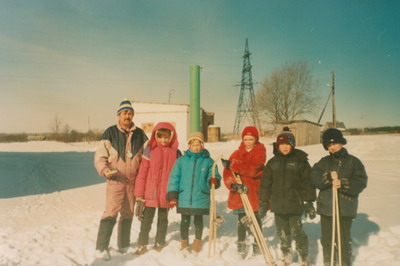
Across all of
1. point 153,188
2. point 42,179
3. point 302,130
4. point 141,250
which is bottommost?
point 42,179

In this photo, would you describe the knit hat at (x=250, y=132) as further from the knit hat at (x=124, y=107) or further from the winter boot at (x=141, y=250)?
the winter boot at (x=141, y=250)

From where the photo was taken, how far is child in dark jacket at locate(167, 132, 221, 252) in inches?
156

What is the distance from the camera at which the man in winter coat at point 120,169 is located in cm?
389

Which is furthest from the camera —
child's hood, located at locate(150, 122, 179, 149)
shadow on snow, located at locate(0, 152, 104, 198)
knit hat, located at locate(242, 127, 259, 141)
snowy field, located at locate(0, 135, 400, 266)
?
shadow on snow, located at locate(0, 152, 104, 198)

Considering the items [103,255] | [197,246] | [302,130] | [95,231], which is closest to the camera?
[103,255]

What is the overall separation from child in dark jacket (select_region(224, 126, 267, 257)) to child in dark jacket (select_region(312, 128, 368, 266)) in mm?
739

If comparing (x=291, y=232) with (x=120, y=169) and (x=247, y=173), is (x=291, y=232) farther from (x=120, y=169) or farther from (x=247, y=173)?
(x=120, y=169)

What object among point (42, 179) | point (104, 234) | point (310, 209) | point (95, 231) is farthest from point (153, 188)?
point (42, 179)

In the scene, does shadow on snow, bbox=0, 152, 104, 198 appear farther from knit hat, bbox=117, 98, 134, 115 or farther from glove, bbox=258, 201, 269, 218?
glove, bbox=258, 201, 269, 218

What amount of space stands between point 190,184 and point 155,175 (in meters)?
0.51

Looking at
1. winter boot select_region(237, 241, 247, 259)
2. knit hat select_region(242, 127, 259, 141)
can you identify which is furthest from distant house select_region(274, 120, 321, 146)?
winter boot select_region(237, 241, 247, 259)

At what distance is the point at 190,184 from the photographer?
3.99 meters

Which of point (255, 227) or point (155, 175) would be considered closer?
point (255, 227)

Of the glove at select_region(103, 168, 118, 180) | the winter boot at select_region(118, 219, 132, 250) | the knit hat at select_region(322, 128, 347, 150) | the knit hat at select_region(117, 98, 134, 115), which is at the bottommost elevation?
the winter boot at select_region(118, 219, 132, 250)
